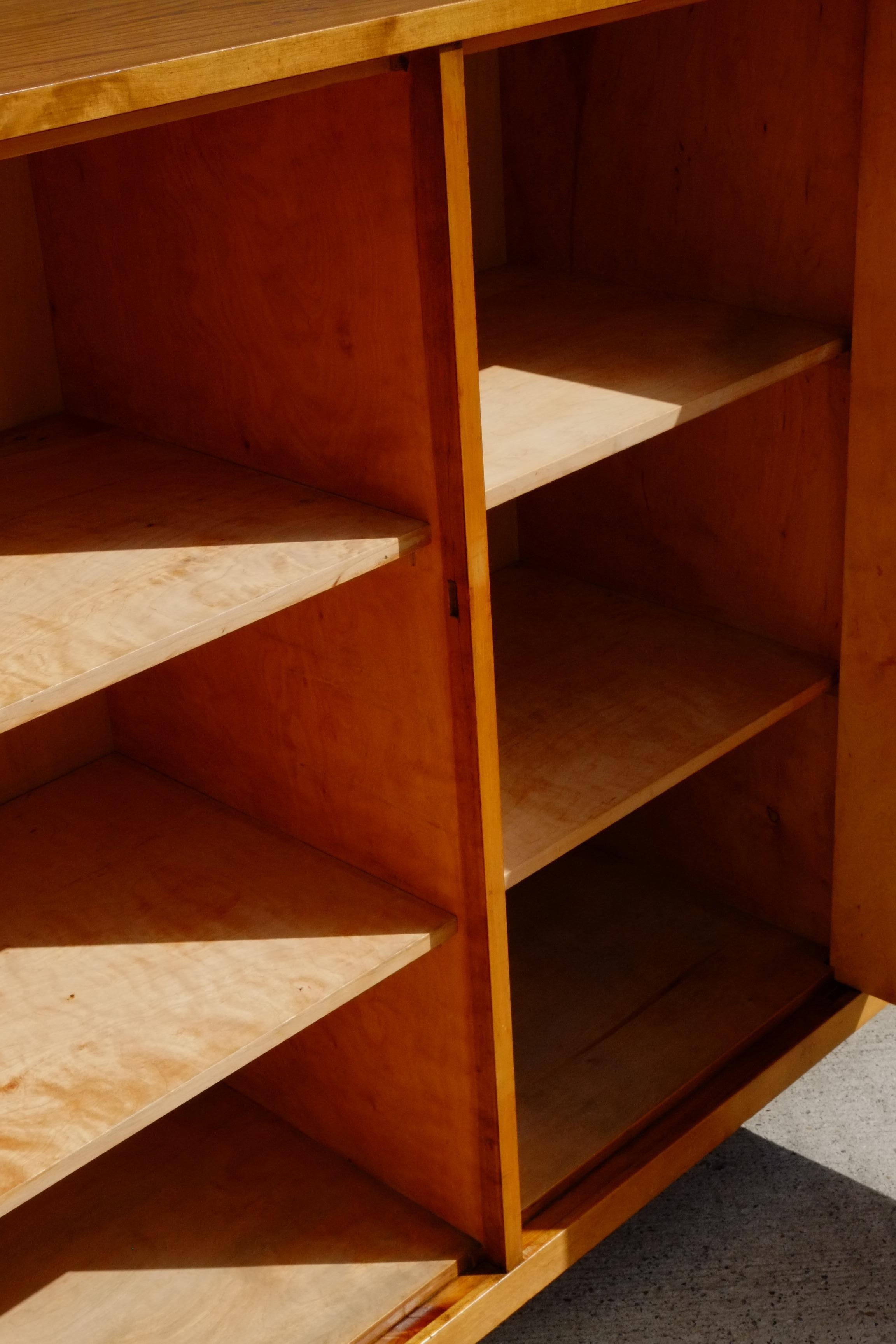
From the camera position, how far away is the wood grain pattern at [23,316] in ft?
4.42

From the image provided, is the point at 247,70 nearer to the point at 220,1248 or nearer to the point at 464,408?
the point at 464,408

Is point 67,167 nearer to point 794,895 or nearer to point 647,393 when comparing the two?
point 647,393

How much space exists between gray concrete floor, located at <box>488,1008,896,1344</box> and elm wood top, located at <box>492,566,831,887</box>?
0.53 meters

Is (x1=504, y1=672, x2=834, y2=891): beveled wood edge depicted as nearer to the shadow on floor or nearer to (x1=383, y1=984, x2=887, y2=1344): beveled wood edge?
(x1=383, y1=984, x2=887, y2=1344): beveled wood edge

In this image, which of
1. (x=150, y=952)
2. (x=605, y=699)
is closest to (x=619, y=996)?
(x=605, y=699)

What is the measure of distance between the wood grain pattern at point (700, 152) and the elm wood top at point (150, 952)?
75 cm

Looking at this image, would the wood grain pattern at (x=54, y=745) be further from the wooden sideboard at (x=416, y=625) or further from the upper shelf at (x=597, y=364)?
the upper shelf at (x=597, y=364)

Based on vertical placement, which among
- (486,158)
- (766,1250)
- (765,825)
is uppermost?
(486,158)

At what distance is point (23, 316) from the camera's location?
139 centimetres

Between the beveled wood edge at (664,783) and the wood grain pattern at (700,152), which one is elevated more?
the wood grain pattern at (700,152)

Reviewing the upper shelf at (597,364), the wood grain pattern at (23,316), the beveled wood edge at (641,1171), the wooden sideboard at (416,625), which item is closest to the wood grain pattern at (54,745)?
the wooden sideboard at (416,625)

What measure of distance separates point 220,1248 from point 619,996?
576mm

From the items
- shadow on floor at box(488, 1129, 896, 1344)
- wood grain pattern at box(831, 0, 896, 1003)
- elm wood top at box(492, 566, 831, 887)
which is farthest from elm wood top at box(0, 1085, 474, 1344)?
wood grain pattern at box(831, 0, 896, 1003)

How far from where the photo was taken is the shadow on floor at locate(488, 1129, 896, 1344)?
5.26 ft
